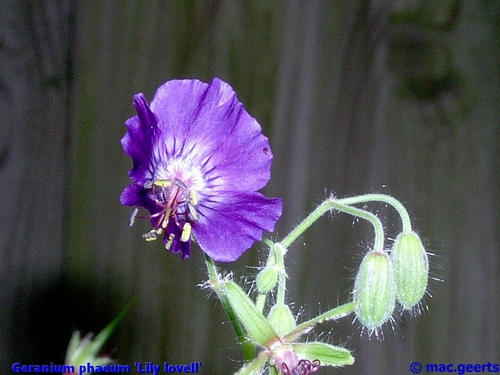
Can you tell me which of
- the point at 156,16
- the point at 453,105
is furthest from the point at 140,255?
the point at 453,105

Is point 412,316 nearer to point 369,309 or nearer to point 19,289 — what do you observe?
point 369,309

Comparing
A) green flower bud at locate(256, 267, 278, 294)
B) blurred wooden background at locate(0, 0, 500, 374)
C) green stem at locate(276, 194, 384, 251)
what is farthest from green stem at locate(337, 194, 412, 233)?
blurred wooden background at locate(0, 0, 500, 374)

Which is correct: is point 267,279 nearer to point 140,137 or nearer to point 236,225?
point 236,225

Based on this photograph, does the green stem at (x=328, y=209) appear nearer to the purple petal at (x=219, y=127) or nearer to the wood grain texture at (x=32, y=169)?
the purple petal at (x=219, y=127)

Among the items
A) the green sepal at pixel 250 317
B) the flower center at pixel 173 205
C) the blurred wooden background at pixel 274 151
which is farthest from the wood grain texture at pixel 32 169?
the green sepal at pixel 250 317

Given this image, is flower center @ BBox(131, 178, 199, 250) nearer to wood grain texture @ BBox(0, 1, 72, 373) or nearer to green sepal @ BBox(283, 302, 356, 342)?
green sepal @ BBox(283, 302, 356, 342)

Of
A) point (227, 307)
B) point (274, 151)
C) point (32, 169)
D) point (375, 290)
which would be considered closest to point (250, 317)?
point (227, 307)
